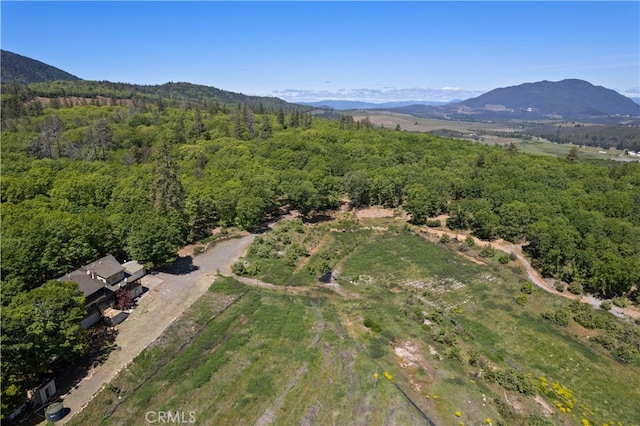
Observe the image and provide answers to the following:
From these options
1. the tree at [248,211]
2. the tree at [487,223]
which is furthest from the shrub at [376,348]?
the tree at [487,223]

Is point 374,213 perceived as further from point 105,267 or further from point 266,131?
point 266,131

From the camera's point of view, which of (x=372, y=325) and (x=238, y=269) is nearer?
(x=372, y=325)

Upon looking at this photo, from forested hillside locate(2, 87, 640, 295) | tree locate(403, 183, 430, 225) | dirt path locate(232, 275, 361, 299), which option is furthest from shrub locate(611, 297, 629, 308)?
dirt path locate(232, 275, 361, 299)

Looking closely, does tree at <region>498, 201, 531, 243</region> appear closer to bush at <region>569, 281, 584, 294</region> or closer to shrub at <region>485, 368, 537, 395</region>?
bush at <region>569, 281, 584, 294</region>

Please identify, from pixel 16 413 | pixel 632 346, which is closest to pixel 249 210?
pixel 16 413

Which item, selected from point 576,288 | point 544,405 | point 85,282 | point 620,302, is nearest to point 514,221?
point 576,288

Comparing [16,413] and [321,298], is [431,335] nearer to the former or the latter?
[321,298]

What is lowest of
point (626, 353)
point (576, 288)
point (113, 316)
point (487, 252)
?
point (626, 353)
